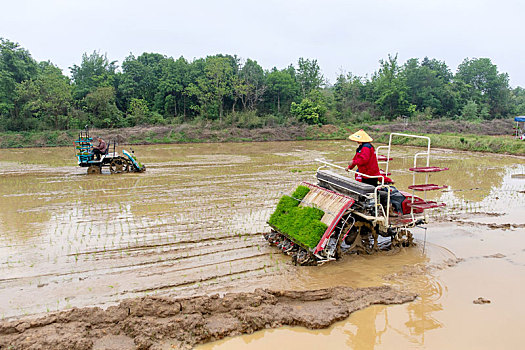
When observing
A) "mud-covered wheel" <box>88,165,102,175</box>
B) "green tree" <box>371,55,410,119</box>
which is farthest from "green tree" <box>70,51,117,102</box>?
"green tree" <box>371,55,410,119</box>

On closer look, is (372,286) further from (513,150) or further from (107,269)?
(513,150)

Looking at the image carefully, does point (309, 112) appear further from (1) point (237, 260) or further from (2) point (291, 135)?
(1) point (237, 260)

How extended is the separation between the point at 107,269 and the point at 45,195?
294 inches

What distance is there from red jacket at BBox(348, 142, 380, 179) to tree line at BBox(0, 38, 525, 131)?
104 feet

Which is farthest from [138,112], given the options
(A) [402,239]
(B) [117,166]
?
(A) [402,239]

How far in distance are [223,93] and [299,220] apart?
113ft

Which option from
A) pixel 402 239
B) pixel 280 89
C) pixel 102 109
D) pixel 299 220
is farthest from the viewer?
pixel 280 89

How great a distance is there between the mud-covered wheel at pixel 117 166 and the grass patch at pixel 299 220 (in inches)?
443

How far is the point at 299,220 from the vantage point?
741 cm

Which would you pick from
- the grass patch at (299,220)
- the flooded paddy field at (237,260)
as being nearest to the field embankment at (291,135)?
the flooded paddy field at (237,260)

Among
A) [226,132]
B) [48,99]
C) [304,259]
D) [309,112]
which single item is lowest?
[304,259]

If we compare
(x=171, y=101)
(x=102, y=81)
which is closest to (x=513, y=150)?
(x=171, y=101)

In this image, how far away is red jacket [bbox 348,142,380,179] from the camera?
748 centimetres

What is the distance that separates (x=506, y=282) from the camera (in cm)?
674
